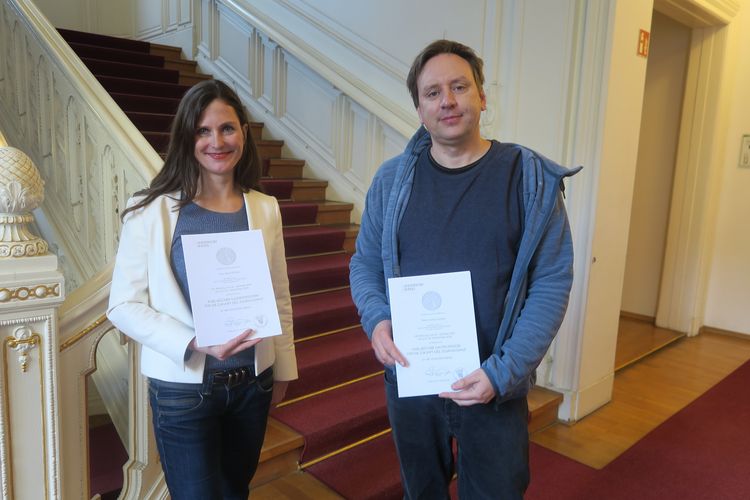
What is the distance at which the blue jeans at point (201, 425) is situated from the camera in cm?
142

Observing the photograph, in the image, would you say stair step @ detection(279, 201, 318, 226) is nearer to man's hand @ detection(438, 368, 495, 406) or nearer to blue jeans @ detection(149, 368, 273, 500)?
blue jeans @ detection(149, 368, 273, 500)

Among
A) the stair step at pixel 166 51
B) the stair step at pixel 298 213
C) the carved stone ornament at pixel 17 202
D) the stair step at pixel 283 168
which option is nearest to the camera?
the carved stone ornament at pixel 17 202

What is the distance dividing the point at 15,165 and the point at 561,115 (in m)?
2.61

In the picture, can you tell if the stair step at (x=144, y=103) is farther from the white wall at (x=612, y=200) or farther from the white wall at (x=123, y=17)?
the white wall at (x=612, y=200)

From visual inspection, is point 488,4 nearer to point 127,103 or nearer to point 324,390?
point 324,390

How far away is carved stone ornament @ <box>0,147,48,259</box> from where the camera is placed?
1519mm

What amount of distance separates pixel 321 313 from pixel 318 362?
1.43 feet

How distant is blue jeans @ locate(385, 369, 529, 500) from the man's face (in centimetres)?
61

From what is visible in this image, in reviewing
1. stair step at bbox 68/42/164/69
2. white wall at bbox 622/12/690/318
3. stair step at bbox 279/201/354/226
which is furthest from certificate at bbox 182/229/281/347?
stair step at bbox 68/42/164/69

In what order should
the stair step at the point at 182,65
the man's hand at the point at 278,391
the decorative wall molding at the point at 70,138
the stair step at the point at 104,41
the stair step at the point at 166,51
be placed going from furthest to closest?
the stair step at the point at 166,51, the stair step at the point at 182,65, the stair step at the point at 104,41, the decorative wall molding at the point at 70,138, the man's hand at the point at 278,391

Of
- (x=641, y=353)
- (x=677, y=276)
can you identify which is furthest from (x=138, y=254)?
(x=677, y=276)

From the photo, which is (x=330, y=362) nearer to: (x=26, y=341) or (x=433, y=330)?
(x=26, y=341)

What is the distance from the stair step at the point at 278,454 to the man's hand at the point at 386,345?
4.18 feet

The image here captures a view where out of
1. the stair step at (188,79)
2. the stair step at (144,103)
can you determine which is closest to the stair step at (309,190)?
the stair step at (144,103)
